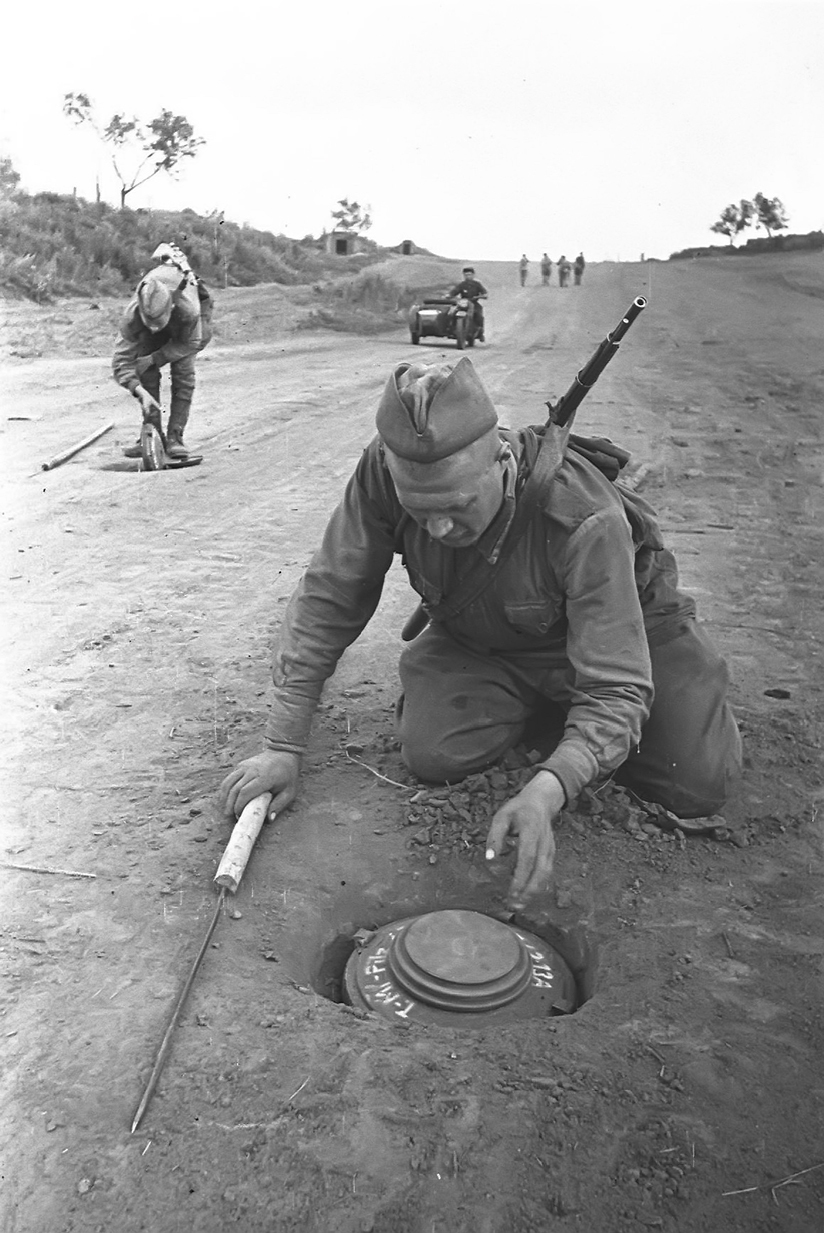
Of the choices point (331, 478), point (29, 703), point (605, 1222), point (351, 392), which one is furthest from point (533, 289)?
point (605, 1222)

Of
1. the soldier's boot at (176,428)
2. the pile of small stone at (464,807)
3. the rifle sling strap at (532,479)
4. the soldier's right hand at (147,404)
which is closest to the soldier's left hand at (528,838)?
the pile of small stone at (464,807)

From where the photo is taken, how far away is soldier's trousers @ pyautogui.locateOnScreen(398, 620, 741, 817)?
3.31m

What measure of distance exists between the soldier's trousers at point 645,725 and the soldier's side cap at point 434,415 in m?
0.95

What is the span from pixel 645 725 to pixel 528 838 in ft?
3.31

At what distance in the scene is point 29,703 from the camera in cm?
384

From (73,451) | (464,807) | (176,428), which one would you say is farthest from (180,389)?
(464,807)

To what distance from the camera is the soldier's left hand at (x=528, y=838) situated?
2.48 meters

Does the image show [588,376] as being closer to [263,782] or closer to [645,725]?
[645,725]

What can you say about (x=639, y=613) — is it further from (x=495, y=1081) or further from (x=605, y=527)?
(x=495, y=1081)

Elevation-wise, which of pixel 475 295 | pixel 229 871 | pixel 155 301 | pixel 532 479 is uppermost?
pixel 155 301

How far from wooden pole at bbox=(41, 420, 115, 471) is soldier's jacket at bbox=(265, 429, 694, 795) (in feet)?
15.5

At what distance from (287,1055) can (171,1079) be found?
0.24 metres

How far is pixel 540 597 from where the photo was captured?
3.00 metres

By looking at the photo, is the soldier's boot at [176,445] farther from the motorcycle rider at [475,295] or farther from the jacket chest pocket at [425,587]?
the motorcycle rider at [475,295]
